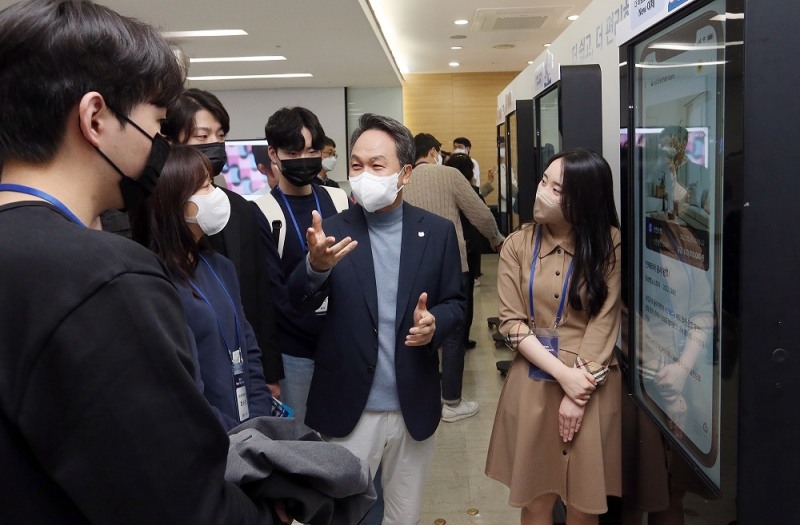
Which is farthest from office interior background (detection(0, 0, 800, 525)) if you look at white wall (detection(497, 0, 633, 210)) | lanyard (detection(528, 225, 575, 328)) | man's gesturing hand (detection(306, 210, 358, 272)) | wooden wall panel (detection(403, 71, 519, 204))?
wooden wall panel (detection(403, 71, 519, 204))

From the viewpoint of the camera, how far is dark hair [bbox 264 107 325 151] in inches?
112

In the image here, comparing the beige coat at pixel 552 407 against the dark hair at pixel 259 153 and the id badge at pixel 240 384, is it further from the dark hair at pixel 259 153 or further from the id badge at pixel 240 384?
the dark hair at pixel 259 153

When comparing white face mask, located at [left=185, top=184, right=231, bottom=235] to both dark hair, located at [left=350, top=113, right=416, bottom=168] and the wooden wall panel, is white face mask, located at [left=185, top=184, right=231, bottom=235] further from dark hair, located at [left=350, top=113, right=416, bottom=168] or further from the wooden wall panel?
the wooden wall panel

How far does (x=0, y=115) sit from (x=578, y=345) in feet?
6.01

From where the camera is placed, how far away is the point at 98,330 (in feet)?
2.38

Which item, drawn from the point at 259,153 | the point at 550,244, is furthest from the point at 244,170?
the point at 550,244

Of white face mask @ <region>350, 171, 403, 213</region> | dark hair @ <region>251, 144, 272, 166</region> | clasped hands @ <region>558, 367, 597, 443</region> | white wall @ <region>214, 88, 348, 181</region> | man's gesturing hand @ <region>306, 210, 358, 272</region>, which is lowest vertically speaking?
clasped hands @ <region>558, 367, 597, 443</region>

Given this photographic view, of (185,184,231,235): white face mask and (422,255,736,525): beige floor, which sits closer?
(185,184,231,235): white face mask

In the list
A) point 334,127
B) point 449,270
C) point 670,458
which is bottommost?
point 670,458

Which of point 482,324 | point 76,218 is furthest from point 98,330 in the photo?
point 482,324

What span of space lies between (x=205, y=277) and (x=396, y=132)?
885mm

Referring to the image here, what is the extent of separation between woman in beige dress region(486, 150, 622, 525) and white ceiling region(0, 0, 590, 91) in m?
5.10

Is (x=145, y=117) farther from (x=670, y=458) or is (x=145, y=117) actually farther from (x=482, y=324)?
(x=482, y=324)

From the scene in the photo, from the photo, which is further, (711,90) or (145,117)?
(711,90)
